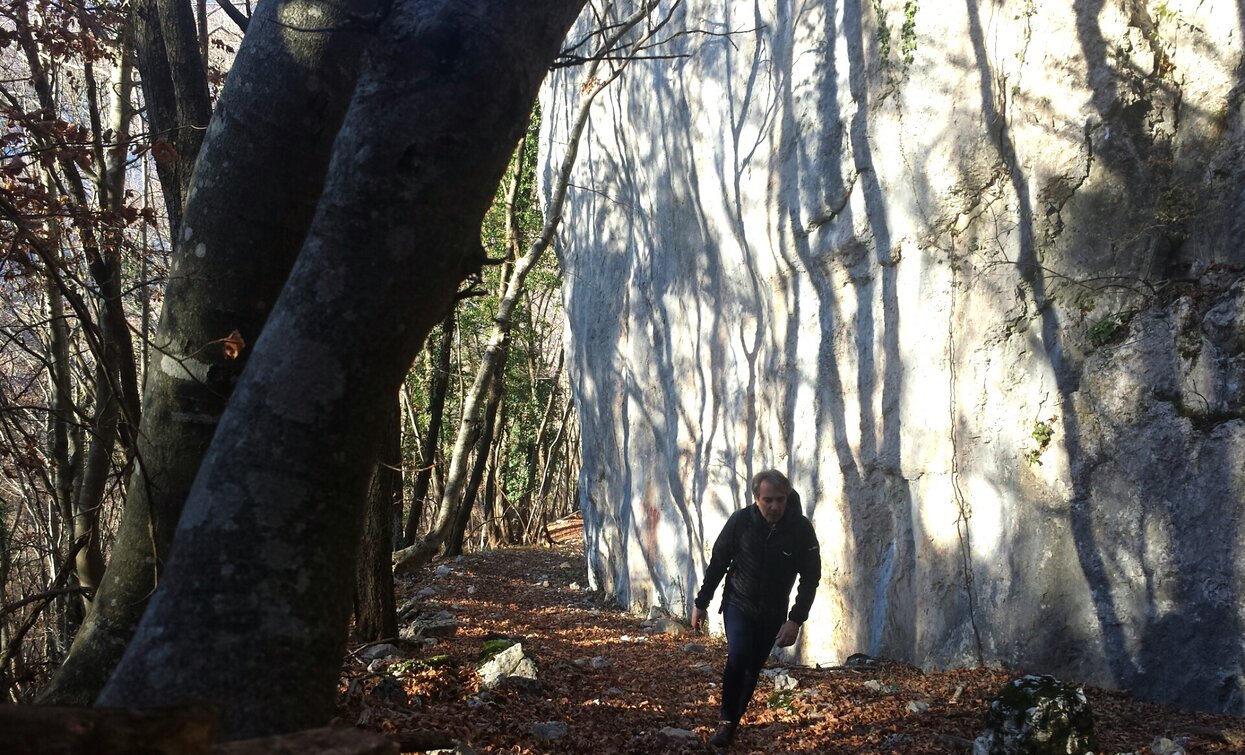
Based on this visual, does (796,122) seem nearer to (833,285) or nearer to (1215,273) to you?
(833,285)

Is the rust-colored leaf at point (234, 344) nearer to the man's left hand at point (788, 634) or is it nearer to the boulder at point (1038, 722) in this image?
the man's left hand at point (788, 634)

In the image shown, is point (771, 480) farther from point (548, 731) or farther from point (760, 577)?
point (548, 731)

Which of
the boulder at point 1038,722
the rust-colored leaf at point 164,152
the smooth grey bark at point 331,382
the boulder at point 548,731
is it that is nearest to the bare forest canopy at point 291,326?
the smooth grey bark at point 331,382

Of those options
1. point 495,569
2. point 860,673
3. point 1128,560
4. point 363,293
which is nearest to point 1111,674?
point 1128,560

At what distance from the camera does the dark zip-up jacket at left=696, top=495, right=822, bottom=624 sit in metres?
5.88

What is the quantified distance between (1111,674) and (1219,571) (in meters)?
0.99

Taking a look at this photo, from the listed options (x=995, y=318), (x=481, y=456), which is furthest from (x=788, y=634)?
(x=481, y=456)

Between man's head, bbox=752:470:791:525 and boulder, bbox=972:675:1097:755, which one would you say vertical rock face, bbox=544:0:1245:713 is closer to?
boulder, bbox=972:675:1097:755

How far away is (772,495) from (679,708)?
6.57 ft

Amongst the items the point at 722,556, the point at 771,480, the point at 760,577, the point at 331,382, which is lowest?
the point at 760,577

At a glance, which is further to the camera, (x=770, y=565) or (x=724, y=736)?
(x=770, y=565)

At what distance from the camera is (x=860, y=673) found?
23.9 ft

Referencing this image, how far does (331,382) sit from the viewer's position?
1933 millimetres

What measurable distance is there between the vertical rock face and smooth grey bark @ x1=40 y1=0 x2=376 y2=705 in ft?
17.0
